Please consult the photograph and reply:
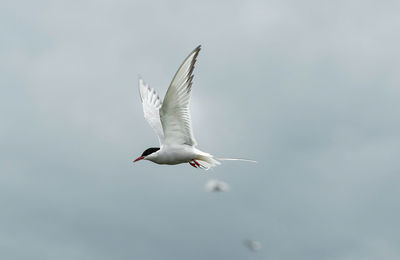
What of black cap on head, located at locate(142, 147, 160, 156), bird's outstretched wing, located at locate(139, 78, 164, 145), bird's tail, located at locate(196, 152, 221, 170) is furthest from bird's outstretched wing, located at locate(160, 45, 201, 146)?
bird's outstretched wing, located at locate(139, 78, 164, 145)

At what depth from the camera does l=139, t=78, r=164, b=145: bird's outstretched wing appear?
24.0 m

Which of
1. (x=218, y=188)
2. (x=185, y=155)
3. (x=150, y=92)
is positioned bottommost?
(x=218, y=188)

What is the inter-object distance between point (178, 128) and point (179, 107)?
1102 mm

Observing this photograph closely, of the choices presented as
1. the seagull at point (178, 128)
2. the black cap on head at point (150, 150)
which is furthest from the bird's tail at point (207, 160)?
the black cap on head at point (150, 150)

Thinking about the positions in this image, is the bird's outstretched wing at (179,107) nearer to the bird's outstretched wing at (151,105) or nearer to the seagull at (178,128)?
the seagull at (178,128)

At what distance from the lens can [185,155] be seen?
830 inches

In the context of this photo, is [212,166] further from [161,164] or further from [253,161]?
[253,161]

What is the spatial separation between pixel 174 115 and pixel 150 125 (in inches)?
158

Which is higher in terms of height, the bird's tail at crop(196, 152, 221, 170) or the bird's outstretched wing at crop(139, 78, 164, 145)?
the bird's outstretched wing at crop(139, 78, 164, 145)

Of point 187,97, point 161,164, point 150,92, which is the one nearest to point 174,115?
point 187,97

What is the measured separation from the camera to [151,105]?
24.9 meters

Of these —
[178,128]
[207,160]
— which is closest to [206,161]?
[207,160]

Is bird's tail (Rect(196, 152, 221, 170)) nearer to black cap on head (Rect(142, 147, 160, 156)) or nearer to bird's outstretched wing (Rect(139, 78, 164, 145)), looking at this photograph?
black cap on head (Rect(142, 147, 160, 156))

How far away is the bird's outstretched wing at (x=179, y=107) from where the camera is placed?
18453mm
